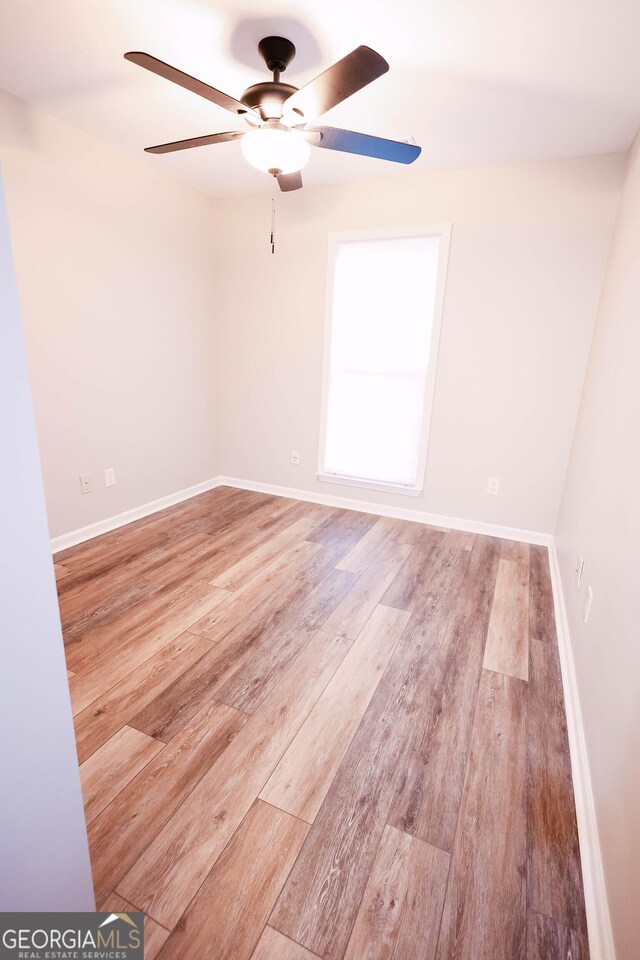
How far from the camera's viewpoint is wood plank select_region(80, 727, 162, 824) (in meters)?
1.24

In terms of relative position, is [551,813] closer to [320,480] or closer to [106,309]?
[320,480]

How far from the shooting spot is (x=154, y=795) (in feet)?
4.13

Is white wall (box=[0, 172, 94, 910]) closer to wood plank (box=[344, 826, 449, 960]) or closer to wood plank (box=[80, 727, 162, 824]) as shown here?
wood plank (box=[80, 727, 162, 824])

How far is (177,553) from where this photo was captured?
2.78m

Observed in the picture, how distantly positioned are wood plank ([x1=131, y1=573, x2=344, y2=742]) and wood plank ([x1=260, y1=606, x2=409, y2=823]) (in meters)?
0.27

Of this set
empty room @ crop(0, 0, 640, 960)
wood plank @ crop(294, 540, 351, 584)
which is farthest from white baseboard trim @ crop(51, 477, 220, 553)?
wood plank @ crop(294, 540, 351, 584)

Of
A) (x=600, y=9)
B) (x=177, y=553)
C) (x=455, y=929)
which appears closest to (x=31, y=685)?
(x=455, y=929)

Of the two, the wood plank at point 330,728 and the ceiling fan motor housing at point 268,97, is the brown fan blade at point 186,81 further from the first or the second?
the wood plank at point 330,728

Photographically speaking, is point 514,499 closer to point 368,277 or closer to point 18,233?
point 368,277

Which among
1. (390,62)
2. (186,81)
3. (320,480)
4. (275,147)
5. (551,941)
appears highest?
(390,62)

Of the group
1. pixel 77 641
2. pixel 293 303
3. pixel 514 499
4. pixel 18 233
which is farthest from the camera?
pixel 293 303

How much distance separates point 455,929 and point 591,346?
2901mm

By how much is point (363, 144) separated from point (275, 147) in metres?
0.39

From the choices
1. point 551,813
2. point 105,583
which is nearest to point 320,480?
point 105,583
